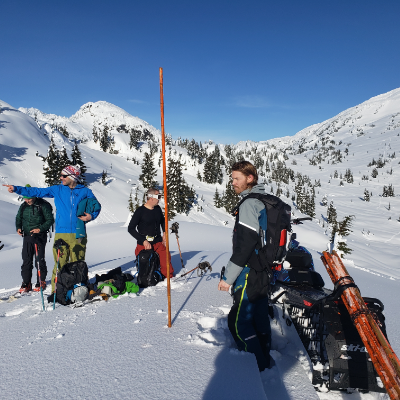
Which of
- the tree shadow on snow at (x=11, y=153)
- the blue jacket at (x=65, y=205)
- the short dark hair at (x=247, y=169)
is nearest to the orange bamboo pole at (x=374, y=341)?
the short dark hair at (x=247, y=169)

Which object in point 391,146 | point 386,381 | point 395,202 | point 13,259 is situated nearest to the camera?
point 386,381

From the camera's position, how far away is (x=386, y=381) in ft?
6.37

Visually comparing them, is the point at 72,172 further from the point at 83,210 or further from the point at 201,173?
the point at 201,173

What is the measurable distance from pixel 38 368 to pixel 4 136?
63.8 metres

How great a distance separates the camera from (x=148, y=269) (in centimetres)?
506

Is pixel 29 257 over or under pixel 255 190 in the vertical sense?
under

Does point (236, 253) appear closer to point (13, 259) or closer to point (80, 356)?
point (80, 356)

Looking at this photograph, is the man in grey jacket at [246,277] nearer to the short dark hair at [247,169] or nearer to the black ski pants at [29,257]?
the short dark hair at [247,169]

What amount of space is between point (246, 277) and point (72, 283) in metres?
3.17

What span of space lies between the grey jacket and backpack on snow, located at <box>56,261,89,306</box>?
2827 mm

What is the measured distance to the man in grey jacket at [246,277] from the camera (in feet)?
8.32

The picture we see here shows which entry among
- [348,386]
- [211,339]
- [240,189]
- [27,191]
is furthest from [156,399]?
[27,191]

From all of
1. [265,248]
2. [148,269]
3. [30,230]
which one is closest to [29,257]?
[30,230]

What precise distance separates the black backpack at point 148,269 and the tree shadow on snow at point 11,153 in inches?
1995
